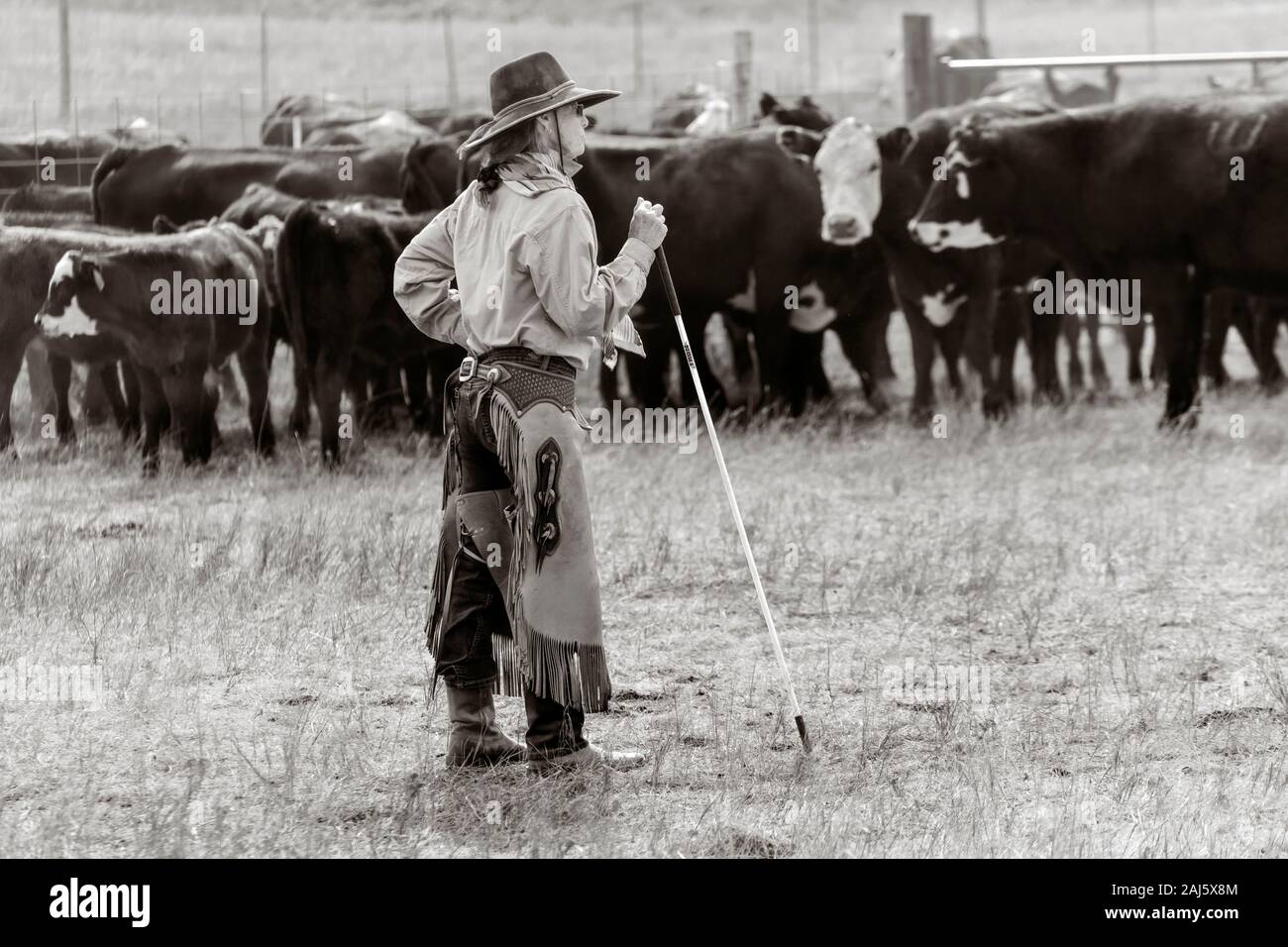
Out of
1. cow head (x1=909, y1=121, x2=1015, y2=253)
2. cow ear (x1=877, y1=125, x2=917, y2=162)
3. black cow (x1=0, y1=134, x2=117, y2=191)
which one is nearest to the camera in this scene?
cow head (x1=909, y1=121, x2=1015, y2=253)

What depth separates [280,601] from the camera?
6480 millimetres

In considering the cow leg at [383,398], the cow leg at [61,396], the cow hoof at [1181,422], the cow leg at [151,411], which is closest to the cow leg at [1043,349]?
→ the cow hoof at [1181,422]

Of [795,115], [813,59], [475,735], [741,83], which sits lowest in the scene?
[475,735]

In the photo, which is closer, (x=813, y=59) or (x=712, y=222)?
(x=712, y=222)

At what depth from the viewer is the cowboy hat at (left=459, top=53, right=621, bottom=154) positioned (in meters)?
4.45

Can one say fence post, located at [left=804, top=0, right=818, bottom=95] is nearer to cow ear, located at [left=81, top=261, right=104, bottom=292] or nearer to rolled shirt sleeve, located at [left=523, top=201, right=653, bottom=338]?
cow ear, located at [left=81, top=261, right=104, bottom=292]

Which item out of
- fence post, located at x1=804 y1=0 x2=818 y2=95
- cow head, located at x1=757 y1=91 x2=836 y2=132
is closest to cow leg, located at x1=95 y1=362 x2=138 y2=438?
cow head, located at x1=757 y1=91 x2=836 y2=132

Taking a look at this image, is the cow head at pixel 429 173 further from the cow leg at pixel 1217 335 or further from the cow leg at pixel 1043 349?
the cow leg at pixel 1217 335

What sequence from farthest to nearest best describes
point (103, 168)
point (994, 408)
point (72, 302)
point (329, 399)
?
point (103, 168) → point (994, 408) → point (329, 399) → point (72, 302)

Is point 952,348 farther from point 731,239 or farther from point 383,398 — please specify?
point 383,398

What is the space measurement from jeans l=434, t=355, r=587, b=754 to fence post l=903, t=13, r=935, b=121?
11.9m

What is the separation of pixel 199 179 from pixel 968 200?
5106 mm

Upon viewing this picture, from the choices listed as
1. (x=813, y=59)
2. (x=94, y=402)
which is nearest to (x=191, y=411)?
(x=94, y=402)

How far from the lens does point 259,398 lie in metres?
9.91
